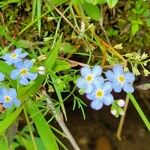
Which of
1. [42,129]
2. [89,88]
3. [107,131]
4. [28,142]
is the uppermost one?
[89,88]

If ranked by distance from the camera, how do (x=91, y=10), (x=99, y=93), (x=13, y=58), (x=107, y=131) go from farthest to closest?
(x=107, y=131), (x=91, y=10), (x=13, y=58), (x=99, y=93)

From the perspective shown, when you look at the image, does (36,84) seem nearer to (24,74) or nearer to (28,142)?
(24,74)

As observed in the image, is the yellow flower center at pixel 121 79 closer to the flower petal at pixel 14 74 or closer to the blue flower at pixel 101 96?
the blue flower at pixel 101 96

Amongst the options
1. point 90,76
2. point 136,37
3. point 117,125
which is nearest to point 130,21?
point 136,37

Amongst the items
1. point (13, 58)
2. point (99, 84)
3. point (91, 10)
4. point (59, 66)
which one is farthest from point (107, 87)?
point (91, 10)

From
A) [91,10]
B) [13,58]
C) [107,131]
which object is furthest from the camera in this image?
[107,131]

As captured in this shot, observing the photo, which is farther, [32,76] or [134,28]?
[134,28]

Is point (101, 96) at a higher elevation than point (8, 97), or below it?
below
